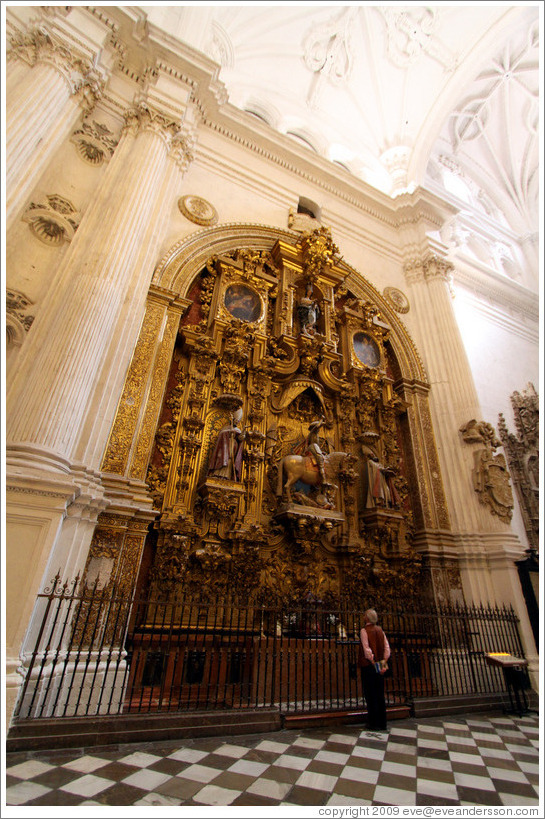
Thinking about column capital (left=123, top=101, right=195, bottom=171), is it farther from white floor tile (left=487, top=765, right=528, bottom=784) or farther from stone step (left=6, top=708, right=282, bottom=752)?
white floor tile (left=487, top=765, right=528, bottom=784)

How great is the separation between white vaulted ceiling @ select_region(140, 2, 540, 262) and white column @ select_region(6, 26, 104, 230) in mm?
5759

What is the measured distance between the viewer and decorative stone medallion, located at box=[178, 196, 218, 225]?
869 cm

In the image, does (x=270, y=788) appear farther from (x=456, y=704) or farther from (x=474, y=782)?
(x=456, y=704)

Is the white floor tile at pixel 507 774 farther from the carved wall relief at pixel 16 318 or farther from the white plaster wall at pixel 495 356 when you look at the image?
the white plaster wall at pixel 495 356

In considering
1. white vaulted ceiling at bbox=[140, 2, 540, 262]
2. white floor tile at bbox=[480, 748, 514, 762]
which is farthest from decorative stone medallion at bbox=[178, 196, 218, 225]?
white floor tile at bbox=[480, 748, 514, 762]

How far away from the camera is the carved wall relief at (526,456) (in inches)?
420

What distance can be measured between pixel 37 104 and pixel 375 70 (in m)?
11.6

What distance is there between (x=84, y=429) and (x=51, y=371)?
0.83m

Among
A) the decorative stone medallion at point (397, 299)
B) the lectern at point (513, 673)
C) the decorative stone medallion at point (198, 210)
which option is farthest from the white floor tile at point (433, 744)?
the decorative stone medallion at point (397, 299)

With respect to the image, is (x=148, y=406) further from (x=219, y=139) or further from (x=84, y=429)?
(x=219, y=139)

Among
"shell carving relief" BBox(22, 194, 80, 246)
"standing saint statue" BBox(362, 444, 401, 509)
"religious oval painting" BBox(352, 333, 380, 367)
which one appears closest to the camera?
"shell carving relief" BBox(22, 194, 80, 246)

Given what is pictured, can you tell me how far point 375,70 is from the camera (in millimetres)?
13391

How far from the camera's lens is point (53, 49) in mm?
6777

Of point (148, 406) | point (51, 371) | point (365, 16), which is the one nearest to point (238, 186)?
point (148, 406)
